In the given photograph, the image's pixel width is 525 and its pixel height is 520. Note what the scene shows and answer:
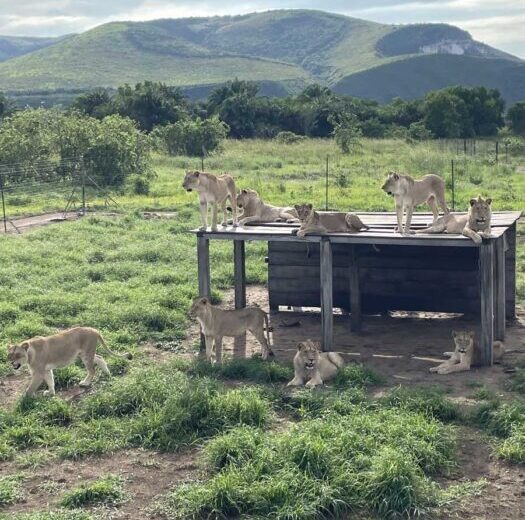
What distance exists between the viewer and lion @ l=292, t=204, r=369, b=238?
13625mm

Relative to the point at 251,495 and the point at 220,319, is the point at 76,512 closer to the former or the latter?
the point at 251,495

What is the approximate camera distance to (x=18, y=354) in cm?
1145

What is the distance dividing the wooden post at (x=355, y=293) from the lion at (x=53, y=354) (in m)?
4.76

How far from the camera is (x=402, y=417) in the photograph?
9938mm

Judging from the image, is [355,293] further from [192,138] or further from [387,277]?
[192,138]

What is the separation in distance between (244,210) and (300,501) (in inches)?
312

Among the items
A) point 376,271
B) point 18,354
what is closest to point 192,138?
point 376,271

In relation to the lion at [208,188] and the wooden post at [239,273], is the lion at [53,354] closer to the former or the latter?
the lion at [208,188]

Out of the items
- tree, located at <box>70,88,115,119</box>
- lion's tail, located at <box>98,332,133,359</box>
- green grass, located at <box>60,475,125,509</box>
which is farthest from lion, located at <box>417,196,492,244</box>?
tree, located at <box>70,88,115,119</box>

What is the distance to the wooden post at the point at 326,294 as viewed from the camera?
535 inches

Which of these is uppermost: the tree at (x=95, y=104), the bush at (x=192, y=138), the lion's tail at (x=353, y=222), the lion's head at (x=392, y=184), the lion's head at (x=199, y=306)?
the tree at (x=95, y=104)

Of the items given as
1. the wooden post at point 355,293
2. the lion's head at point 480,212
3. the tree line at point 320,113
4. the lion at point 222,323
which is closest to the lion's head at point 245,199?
the wooden post at point 355,293

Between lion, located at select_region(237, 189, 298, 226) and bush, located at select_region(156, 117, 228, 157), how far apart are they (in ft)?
107

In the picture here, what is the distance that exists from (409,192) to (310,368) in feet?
10.9
